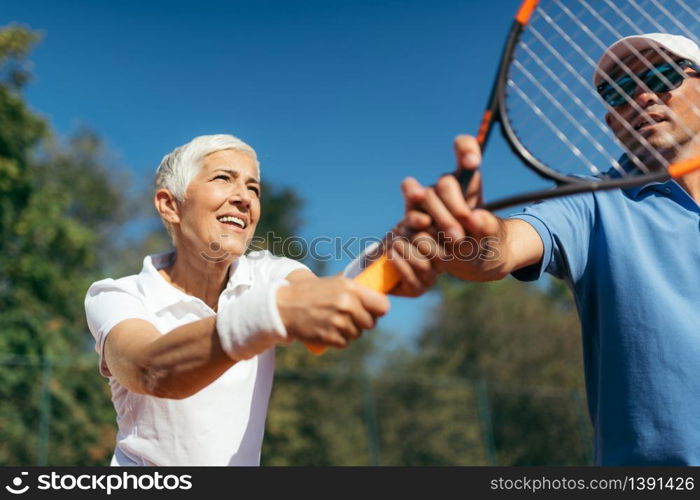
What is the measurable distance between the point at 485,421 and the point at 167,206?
10130mm

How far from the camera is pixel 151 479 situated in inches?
92.3

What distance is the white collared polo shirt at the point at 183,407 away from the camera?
2.28 m

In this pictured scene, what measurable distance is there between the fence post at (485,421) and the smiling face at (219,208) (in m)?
9.67

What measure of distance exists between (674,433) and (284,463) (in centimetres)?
1202

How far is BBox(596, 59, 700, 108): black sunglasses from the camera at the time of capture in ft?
7.68

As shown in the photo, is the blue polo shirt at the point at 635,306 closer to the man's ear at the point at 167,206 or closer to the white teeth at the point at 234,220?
the white teeth at the point at 234,220

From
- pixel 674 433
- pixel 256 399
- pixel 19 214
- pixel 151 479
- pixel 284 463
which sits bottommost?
pixel 674 433

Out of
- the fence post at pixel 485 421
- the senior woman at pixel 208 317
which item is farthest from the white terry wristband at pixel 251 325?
the fence post at pixel 485 421

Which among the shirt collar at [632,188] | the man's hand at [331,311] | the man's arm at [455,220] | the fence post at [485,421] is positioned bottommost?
the man's hand at [331,311]

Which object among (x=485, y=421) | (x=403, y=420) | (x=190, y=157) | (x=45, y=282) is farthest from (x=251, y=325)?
(x=45, y=282)

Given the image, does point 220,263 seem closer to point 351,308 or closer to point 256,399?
point 256,399

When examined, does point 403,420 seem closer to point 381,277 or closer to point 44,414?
point 44,414

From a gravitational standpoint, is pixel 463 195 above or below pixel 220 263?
below

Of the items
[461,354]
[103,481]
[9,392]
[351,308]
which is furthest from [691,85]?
[461,354]
